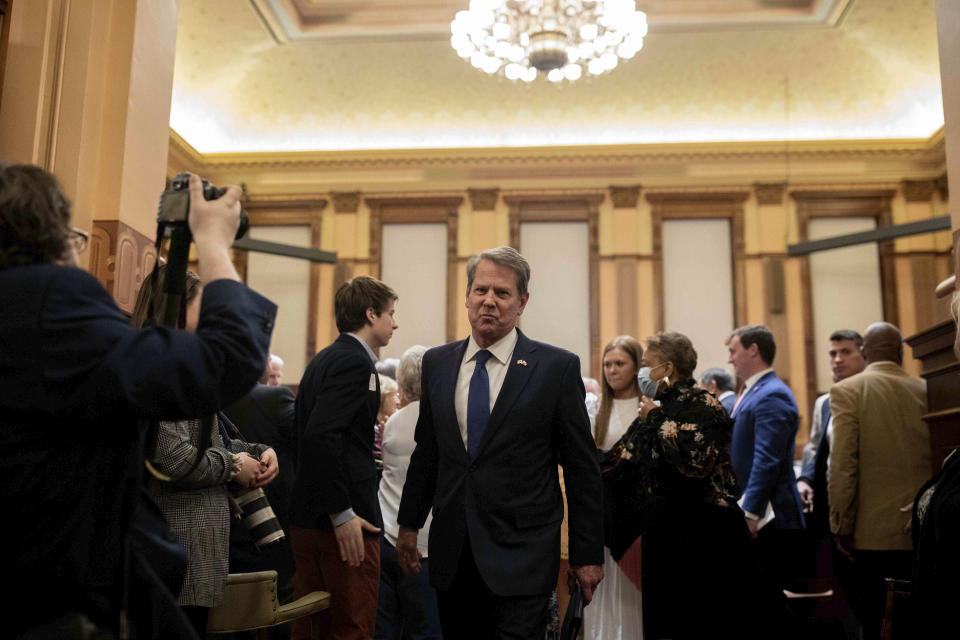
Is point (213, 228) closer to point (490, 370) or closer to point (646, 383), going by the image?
point (490, 370)

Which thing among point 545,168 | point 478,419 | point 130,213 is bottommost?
point 478,419

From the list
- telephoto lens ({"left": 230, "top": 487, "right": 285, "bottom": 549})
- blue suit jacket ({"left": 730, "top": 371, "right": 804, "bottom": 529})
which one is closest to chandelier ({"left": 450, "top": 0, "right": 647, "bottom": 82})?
blue suit jacket ({"left": 730, "top": 371, "right": 804, "bottom": 529})

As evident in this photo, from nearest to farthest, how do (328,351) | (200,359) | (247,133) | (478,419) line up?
1. (200,359)
2. (478,419)
3. (328,351)
4. (247,133)

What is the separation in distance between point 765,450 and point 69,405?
3.48 m

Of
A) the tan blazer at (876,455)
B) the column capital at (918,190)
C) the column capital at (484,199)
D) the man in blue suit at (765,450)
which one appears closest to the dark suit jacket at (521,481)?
the man in blue suit at (765,450)

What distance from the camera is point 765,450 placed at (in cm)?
409

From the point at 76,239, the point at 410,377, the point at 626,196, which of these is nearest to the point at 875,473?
the point at 410,377

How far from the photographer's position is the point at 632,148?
10.3 metres

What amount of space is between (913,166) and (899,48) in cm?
183

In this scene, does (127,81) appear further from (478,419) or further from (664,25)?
(664,25)

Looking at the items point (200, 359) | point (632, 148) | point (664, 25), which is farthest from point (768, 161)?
point (200, 359)

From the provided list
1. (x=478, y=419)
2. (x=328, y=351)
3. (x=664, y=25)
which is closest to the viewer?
(x=478, y=419)

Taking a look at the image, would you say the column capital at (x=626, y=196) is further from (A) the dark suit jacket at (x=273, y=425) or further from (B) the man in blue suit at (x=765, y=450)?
(A) the dark suit jacket at (x=273, y=425)

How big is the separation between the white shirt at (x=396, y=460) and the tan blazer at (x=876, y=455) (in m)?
1.96
